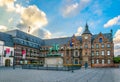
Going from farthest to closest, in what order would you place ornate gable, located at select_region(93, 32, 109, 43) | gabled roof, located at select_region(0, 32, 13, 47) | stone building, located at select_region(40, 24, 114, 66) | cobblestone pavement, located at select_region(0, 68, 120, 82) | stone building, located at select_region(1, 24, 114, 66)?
ornate gable, located at select_region(93, 32, 109, 43) → stone building, located at select_region(40, 24, 114, 66) → stone building, located at select_region(1, 24, 114, 66) → gabled roof, located at select_region(0, 32, 13, 47) → cobblestone pavement, located at select_region(0, 68, 120, 82)

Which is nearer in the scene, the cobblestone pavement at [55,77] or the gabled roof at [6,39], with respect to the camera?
the cobblestone pavement at [55,77]

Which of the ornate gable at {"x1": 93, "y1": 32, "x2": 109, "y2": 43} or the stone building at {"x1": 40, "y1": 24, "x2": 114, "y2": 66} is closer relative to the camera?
the stone building at {"x1": 40, "y1": 24, "x2": 114, "y2": 66}

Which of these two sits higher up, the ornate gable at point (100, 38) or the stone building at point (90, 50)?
the ornate gable at point (100, 38)

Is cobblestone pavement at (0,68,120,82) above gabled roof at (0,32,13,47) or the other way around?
the other way around

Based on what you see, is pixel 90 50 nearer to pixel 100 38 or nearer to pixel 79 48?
pixel 79 48

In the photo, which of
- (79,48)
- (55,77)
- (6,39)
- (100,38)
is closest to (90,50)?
(79,48)

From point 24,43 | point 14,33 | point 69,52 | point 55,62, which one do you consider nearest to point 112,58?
point 69,52

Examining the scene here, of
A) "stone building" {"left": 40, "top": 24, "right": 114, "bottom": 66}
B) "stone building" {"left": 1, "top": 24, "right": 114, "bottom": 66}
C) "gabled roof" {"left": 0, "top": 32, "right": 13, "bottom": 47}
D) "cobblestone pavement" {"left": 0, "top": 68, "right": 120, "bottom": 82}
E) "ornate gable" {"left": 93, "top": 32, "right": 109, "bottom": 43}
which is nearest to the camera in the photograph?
"cobblestone pavement" {"left": 0, "top": 68, "right": 120, "bottom": 82}

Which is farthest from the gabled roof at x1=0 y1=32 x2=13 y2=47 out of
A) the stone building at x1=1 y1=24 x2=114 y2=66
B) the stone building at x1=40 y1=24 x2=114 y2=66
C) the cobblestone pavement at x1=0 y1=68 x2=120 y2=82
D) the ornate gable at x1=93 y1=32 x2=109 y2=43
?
the cobblestone pavement at x1=0 y1=68 x2=120 y2=82

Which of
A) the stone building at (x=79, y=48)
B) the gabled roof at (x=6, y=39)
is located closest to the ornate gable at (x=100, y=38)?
the stone building at (x=79, y=48)

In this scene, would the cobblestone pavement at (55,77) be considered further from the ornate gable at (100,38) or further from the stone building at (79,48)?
the ornate gable at (100,38)

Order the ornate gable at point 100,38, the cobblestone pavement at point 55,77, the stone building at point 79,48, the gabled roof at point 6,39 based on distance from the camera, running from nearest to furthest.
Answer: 1. the cobblestone pavement at point 55,77
2. the gabled roof at point 6,39
3. the stone building at point 79,48
4. the ornate gable at point 100,38

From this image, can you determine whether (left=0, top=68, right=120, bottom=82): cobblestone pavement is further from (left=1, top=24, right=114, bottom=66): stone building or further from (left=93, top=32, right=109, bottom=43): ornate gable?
(left=93, top=32, right=109, bottom=43): ornate gable

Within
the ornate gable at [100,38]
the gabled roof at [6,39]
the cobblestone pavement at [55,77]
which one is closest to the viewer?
the cobblestone pavement at [55,77]
